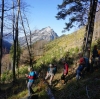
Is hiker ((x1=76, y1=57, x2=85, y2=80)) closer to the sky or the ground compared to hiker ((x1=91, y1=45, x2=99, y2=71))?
closer to the ground

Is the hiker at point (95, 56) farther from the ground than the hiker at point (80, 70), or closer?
farther from the ground

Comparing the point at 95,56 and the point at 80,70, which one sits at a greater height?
the point at 95,56

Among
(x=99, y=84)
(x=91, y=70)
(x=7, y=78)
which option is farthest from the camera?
(x=7, y=78)

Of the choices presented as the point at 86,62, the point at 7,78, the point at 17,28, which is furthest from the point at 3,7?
the point at 7,78

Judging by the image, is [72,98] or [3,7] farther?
[3,7]

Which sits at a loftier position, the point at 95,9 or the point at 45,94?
the point at 95,9

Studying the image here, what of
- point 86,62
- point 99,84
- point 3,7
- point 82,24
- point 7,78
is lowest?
point 7,78

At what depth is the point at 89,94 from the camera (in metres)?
8.96

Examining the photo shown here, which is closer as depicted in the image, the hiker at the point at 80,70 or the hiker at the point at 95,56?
the hiker at the point at 80,70

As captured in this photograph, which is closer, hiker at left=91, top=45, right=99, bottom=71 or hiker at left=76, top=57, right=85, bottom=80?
hiker at left=76, top=57, right=85, bottom=80

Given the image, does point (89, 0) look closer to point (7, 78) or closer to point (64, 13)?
point (64, 13)

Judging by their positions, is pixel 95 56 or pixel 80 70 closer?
pixel 80 70

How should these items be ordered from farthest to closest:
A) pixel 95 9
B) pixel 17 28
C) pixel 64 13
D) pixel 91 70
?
pixel 17 28, pixel 64 13, pixel 95 9, pixel 91 70

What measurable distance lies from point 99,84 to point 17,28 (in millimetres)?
13838
